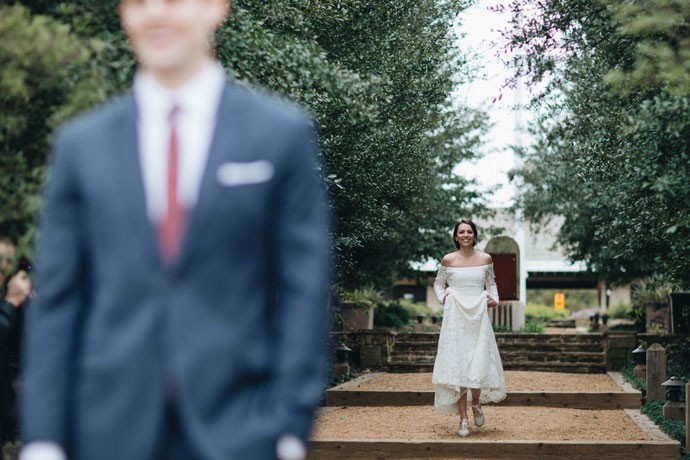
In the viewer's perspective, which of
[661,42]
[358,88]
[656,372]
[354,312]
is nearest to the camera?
[358,88]

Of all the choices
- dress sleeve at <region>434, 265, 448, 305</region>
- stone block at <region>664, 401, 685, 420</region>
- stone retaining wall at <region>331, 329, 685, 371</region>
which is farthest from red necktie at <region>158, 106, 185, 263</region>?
stone retaining wall at <region>331, 329, 685, 371</region>

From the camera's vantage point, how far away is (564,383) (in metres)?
17.3

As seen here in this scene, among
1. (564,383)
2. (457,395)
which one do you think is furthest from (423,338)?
(457,395)

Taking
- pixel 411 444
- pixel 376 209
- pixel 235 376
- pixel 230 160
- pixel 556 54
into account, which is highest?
pixel 556 54

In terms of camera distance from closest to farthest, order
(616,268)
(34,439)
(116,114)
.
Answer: (34,439) → (116,114) → (616,268)

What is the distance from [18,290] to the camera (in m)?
5.54

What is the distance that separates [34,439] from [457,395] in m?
8.88

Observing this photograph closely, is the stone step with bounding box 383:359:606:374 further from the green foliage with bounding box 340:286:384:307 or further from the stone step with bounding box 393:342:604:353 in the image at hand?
the green foliage with bounding box 340:286:384:307

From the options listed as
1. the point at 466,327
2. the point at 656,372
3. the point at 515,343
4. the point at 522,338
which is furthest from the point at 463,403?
the point at 522,338

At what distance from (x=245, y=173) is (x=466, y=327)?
865 cm

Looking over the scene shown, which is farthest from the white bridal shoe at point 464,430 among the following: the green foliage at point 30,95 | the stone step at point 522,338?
the stone step at point 522,338

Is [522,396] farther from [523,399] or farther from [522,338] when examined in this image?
[522,338]

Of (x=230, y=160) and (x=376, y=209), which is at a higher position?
(x=376, y=209)

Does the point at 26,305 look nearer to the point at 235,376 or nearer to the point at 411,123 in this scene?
the point at 235,376
